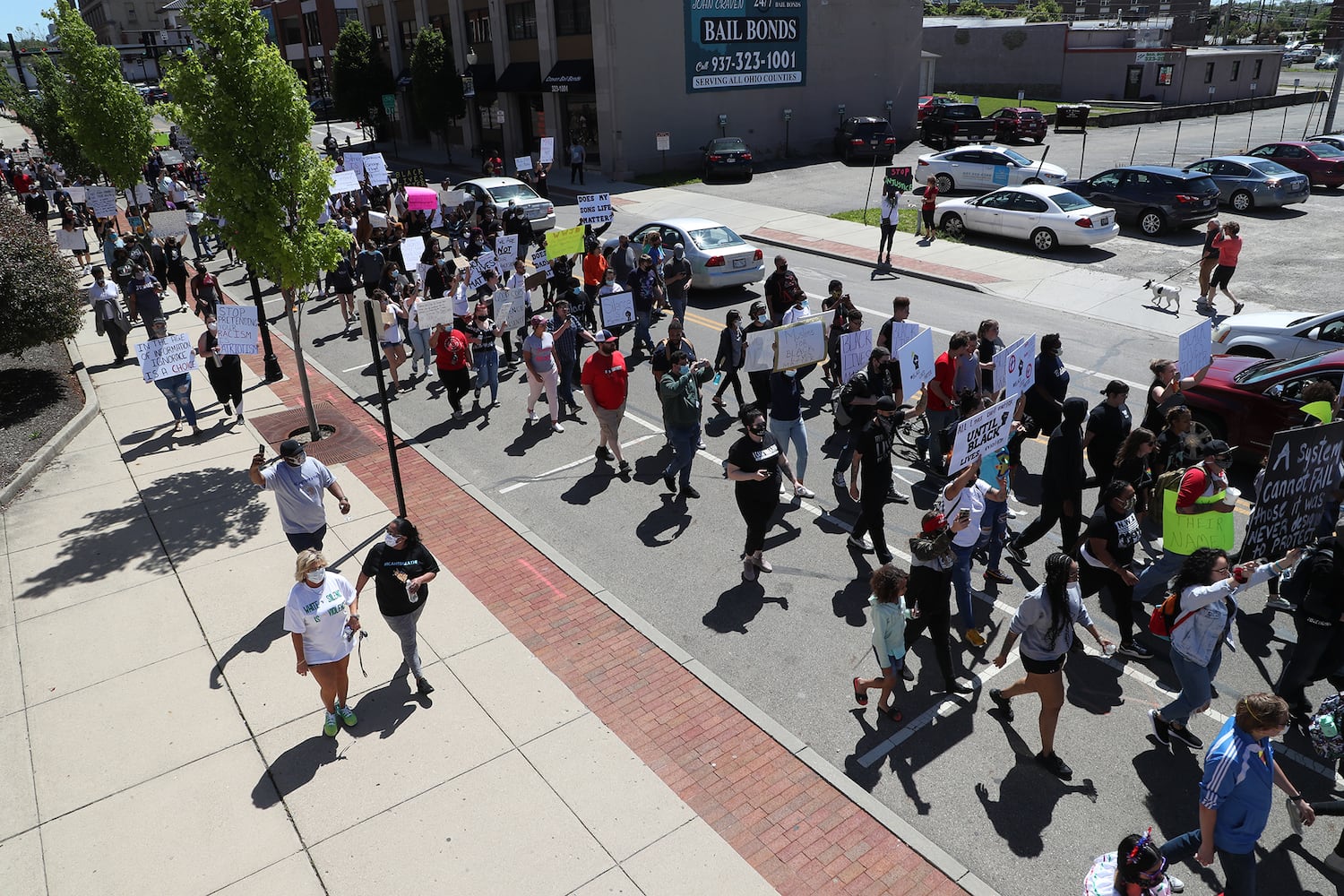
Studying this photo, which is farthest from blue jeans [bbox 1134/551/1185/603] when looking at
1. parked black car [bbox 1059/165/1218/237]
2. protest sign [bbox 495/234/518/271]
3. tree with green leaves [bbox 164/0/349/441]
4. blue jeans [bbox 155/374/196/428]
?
parked black car [bbox 1059/165/1218/237]

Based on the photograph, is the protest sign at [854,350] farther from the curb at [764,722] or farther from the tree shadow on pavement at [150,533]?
the tree shadow on pavement at [150,533]

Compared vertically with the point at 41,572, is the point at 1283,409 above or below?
above

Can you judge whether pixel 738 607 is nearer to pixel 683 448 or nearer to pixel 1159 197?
pixel 683 448

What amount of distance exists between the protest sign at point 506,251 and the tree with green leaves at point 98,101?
415 inches

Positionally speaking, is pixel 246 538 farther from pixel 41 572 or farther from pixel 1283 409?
pixel 1283 409

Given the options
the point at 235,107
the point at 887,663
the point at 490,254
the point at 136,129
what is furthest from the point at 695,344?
the point at 136,129

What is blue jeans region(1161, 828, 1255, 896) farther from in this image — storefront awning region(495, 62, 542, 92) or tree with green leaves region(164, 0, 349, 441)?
storefront awning region(495, 62, 542, 92)

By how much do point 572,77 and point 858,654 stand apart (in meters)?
32.6

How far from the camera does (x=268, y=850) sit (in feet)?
19.2

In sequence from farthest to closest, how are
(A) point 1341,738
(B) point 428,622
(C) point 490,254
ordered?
(C) point 490,254
(B) point 428,622
(A) point 1341,738

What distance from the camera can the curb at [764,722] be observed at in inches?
221

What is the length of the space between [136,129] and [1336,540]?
77.6ft

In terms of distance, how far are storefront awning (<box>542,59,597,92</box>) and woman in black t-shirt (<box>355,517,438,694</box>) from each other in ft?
104

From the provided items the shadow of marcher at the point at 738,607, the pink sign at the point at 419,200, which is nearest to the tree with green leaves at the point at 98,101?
the pink sign at the point at 419,200
